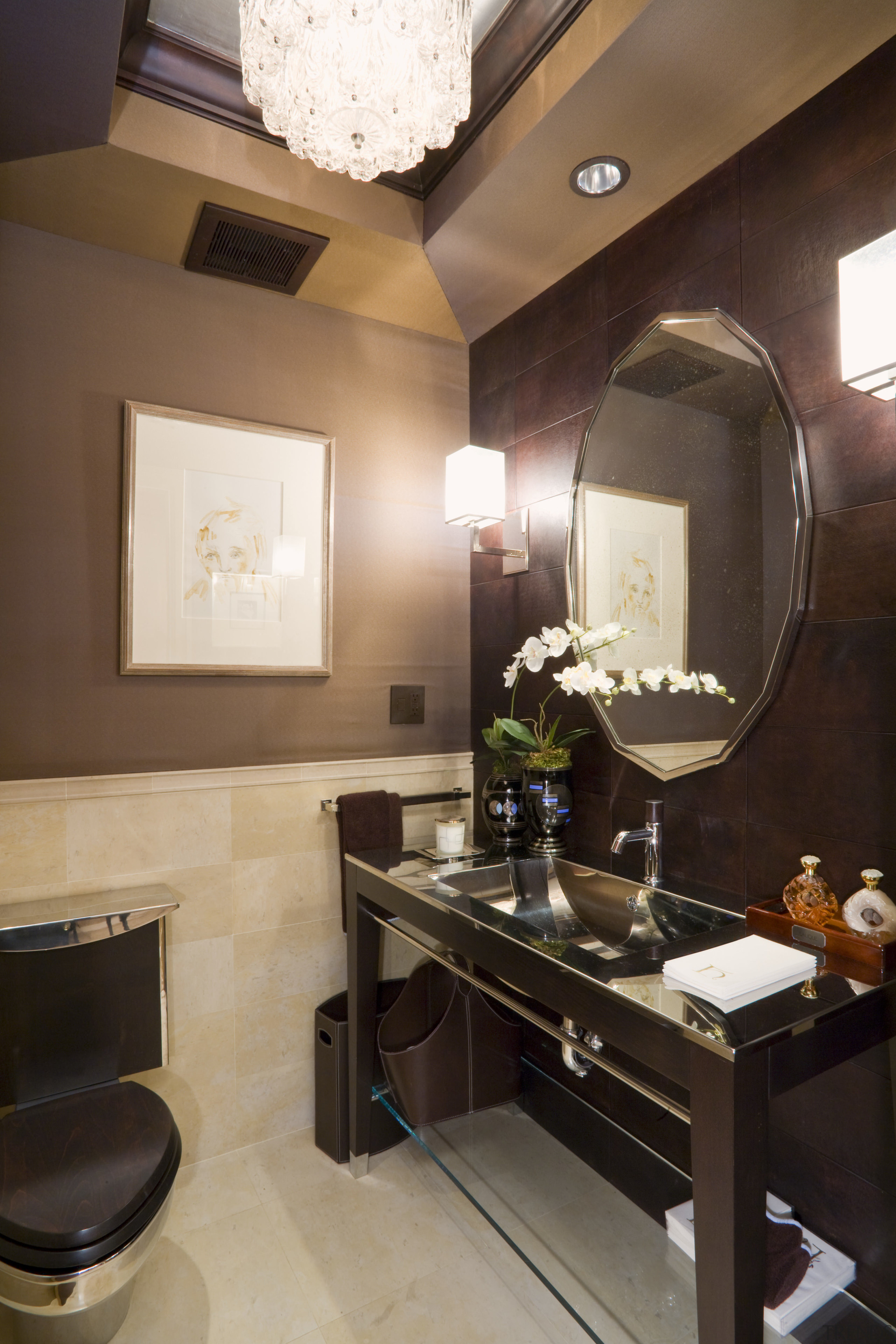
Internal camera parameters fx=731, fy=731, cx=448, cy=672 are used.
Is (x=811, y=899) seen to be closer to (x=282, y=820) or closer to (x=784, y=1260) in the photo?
(x=784, y=1260)

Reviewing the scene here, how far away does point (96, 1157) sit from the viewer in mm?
1385

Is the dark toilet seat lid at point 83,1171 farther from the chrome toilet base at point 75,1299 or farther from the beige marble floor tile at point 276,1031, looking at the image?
the beige marble floor tile at point 276,1031

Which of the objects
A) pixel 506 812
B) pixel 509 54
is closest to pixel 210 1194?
pixel 506 812

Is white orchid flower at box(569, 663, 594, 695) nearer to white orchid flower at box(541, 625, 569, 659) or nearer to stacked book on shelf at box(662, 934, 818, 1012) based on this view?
white orchid flower at box(541, 625, 569, 659)

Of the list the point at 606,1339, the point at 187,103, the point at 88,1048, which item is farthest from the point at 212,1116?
the point at 187,103

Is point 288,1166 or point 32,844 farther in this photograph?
point 288,1166

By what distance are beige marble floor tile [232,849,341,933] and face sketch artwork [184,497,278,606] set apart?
736 mm

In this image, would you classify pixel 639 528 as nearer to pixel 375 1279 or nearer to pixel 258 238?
pixel 258 238

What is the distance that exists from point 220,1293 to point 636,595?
70.0 inches

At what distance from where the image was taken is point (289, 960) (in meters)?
2.09

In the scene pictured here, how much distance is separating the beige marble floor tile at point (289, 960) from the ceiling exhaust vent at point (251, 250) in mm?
1805

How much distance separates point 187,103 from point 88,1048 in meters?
2.13

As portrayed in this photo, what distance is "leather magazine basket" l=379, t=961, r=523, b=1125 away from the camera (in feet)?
6.02

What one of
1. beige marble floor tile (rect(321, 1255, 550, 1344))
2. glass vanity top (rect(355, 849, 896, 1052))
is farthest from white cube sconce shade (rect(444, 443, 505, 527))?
beige marble floor tile (rect(321, 1255, 550, 1344))
